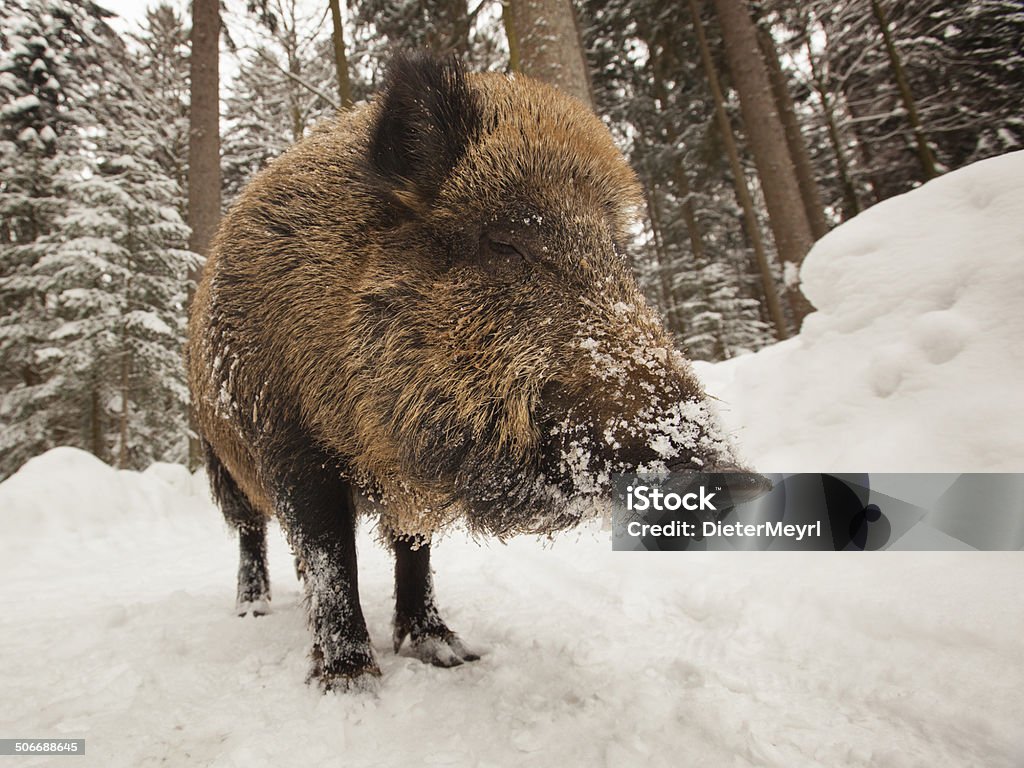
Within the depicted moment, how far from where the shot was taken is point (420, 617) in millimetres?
2355

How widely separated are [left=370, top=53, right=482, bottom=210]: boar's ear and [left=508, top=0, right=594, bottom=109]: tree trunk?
3.06 meters

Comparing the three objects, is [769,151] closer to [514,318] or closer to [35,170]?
[514,318]

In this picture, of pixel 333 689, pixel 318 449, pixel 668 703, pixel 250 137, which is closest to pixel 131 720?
pixel 333 689

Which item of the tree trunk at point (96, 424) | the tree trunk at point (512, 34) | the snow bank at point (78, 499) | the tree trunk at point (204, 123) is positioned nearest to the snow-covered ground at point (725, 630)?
the snow bank at point (78, 499)

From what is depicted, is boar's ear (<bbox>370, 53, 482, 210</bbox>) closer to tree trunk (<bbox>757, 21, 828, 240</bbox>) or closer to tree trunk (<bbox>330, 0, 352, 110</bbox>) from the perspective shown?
tree trunk (<bbox>330, 0, 352, 110</bbox>)

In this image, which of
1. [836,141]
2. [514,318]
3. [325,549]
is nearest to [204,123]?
[325,549]

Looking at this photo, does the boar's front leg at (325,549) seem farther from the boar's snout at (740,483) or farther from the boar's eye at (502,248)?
the boar's snout at (740,483)

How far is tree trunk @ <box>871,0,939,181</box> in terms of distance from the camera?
9.03 meters

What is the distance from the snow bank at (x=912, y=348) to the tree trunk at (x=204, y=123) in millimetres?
7430

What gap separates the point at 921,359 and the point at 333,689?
303 cm

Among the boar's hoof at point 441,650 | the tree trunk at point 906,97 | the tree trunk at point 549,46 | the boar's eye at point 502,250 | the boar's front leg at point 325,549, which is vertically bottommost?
the boar's hoof at point 441,650

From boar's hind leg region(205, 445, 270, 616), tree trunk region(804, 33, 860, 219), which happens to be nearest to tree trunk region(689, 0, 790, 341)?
tree trunk region(804, 33, 860, 219)

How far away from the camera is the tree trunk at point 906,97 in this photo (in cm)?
903

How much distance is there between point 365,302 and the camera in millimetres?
1843
